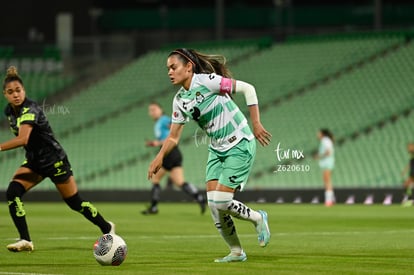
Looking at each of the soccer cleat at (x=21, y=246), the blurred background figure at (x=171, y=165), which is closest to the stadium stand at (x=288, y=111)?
the blurred background figure at (x=171, y=165)

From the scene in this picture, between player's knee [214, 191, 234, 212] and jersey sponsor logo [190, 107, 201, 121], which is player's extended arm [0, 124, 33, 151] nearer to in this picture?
jersey sponsor logo [190, 107, 201, 121]

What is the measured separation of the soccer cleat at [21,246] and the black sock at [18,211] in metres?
0.12

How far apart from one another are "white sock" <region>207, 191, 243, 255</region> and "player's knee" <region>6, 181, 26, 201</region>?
9.76 ft

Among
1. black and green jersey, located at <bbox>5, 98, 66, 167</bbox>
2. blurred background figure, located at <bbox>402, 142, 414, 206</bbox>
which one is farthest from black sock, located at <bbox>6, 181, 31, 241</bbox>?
blurred background figure, located at <bbox>402, 142, 414, 206</bbox>

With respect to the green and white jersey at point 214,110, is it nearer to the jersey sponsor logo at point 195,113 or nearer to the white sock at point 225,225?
the jersey sponsor logo at point 195,113

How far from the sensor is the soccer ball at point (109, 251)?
1152 cm

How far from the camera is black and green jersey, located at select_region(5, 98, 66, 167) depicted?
13125 mm

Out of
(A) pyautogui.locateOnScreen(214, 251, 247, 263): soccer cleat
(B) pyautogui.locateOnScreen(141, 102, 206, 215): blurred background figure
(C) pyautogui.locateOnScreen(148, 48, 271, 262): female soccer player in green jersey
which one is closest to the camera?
(C) pyautogui.locateOnScreen(148, 48, 271, 262): female soccer player in green jersey

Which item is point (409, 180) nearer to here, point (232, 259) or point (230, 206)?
point (232, 259)

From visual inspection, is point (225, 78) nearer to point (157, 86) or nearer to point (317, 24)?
point (157, 86)

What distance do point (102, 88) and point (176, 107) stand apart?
2961cm

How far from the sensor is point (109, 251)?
11.5m

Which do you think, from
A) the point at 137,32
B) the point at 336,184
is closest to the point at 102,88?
the point at 137,32

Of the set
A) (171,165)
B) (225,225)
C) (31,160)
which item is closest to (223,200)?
(225,225)
